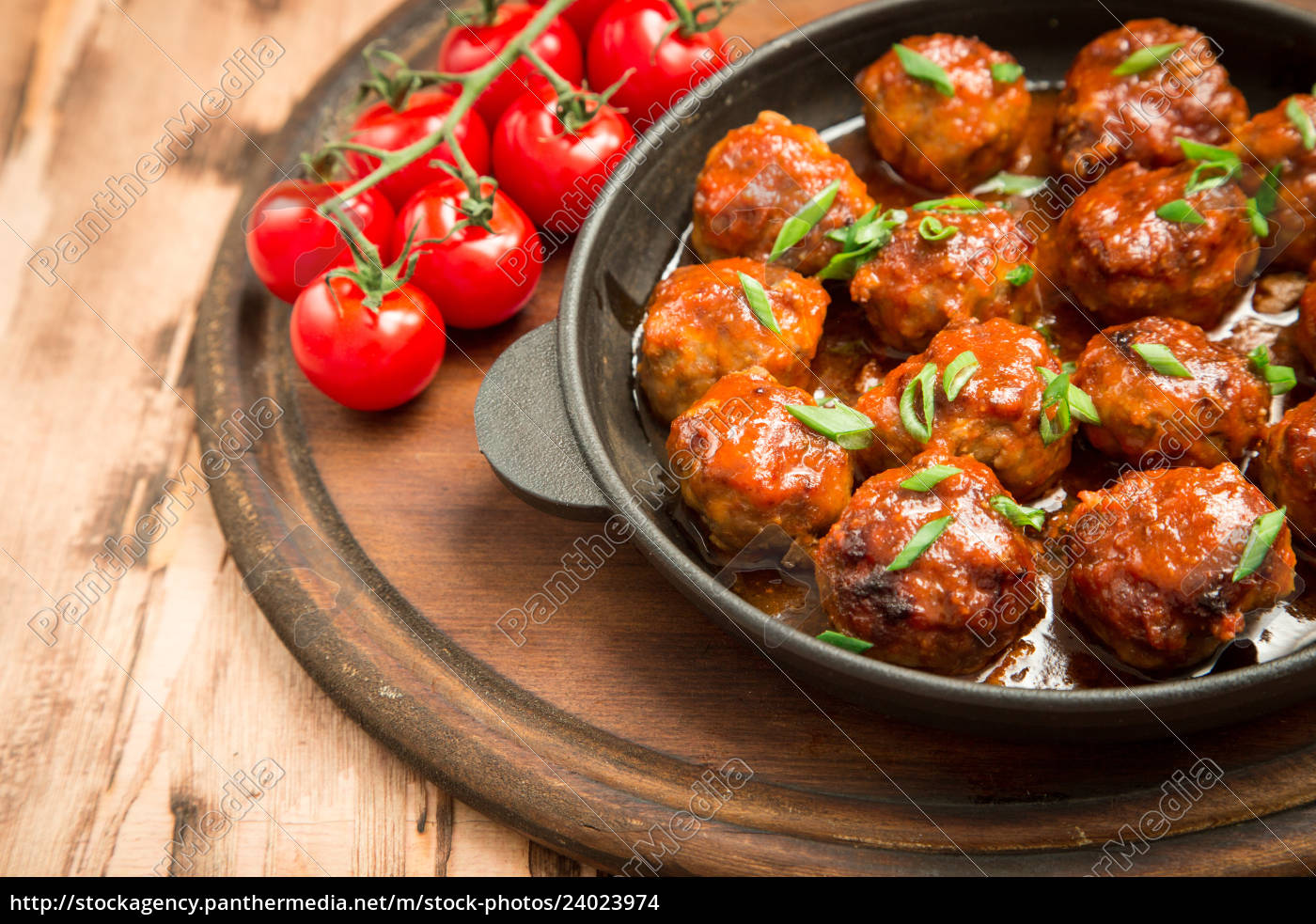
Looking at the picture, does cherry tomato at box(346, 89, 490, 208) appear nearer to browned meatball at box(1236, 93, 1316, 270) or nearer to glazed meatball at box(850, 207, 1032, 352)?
glazed meatball at box(850, 207, 1032, 352)

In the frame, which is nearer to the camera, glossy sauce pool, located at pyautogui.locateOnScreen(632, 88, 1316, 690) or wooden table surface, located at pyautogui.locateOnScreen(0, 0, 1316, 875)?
glossy sauce pool, located at pyautogui.locateOnScreen(632, 88, 1316, 690)

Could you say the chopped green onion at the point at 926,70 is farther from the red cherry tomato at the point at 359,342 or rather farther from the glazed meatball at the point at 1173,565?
the red cherry tomato at the point at 359,342

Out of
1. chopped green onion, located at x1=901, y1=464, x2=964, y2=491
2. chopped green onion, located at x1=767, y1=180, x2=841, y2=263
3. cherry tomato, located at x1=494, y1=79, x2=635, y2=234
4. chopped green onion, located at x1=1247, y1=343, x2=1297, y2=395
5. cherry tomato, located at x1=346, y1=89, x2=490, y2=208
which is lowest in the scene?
chopped green onion, located at x1=1247, y1=343, x2=1297, y2=395

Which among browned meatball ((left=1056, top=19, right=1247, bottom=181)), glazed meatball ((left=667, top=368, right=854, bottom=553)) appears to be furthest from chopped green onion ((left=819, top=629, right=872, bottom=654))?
browned meatball ((left=1056, top=19, right=1247, bottom=181))

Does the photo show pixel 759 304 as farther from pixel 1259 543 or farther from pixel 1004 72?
pixel 1259 543

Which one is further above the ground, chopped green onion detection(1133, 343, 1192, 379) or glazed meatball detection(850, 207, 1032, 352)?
glazed meatball detection(850, 207, 1032, 352)

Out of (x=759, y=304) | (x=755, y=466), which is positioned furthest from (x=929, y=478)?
(x=759, y=304)
